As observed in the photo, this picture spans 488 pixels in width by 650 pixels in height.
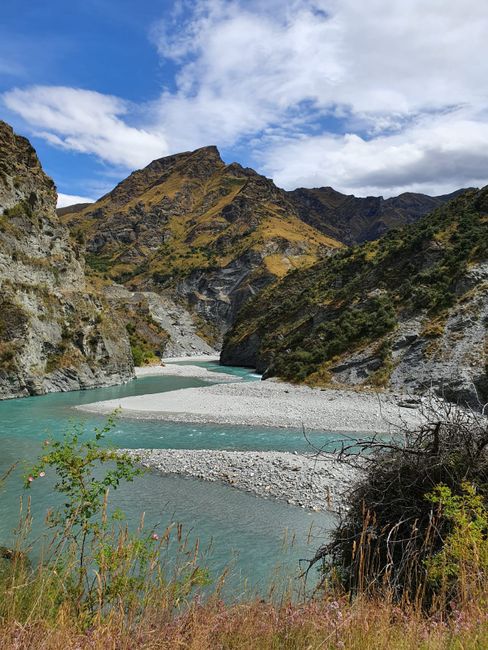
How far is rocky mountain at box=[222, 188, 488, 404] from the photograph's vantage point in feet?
135

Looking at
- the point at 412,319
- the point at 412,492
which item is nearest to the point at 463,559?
the point at 412,492

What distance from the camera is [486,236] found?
52.2 meters

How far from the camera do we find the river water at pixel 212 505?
11133 millimetres

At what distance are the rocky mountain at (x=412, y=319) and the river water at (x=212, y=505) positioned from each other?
17735 mm

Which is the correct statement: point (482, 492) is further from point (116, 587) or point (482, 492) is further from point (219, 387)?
point (219, 387)

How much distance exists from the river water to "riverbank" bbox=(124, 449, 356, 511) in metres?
0.68

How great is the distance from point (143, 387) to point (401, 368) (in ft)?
107

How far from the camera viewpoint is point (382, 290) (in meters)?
60.3

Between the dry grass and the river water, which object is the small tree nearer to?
the river water

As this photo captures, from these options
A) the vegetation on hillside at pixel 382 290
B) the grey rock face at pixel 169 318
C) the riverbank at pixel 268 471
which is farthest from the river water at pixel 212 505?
the grey rock face at pixel 169 318

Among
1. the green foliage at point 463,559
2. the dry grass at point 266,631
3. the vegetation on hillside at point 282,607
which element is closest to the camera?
the dry grass at point 266,631

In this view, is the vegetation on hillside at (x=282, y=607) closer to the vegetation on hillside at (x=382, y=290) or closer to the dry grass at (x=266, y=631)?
the dry grass at (x=266, y=631)

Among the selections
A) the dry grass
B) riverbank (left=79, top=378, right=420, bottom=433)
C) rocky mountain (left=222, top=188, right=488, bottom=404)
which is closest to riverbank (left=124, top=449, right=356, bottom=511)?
riverbank (left=79, top=378, right=420, bottom=433)

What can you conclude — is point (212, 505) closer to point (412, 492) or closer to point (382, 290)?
point (412, 492)
